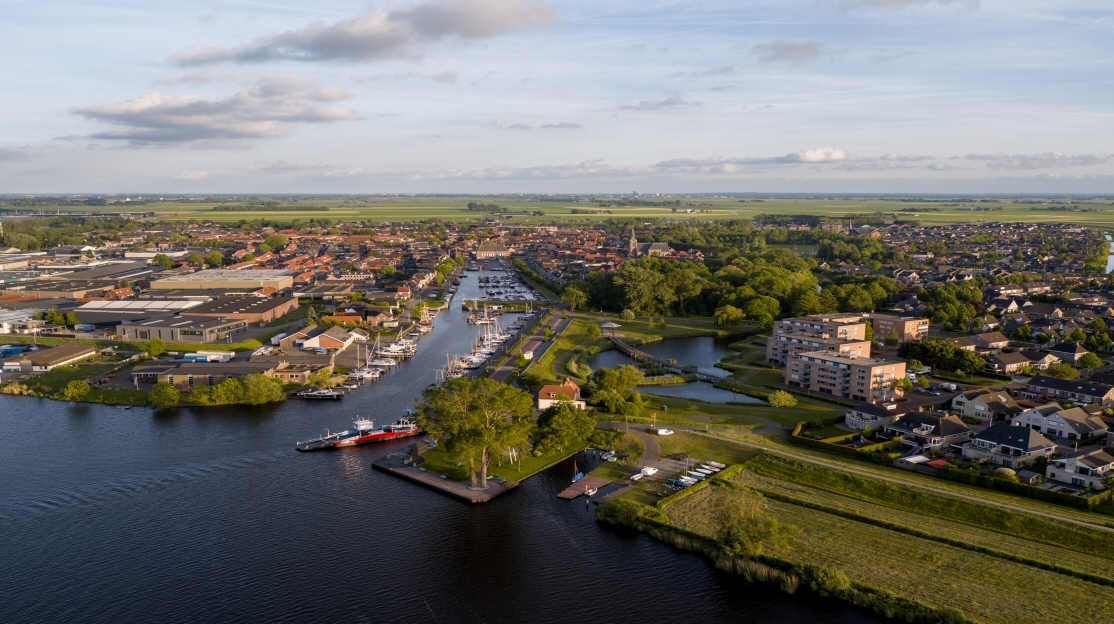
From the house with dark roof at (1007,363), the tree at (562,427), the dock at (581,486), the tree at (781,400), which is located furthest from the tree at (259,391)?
the house with dark roof at (1007,363)

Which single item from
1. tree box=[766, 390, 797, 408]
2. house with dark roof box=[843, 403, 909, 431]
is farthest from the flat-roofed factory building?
house with dark roof box=[843, 403, 909, 431]

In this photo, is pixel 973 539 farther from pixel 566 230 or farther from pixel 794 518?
pixel 566 230

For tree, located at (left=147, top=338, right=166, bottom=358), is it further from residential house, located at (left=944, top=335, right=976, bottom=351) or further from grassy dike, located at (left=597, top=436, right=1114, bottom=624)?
residential house, located at (left=944, top=335, right=976, bottom=351)

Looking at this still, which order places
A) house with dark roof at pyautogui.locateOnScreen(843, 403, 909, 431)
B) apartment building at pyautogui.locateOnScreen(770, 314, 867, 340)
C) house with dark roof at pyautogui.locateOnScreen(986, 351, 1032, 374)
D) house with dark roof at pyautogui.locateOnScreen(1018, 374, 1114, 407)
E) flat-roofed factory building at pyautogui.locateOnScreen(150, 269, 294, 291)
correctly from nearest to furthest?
house with dark roof at pyautogui.locateOnScreen(843, 403, 909, 431)
house with dark roof at pyautogui.locateOnScreen(1018, 374, 1114, 407)
house with dark roof at pyautogui.locateOnScreen(986, 351, 1032, 374)
apartment building at pyautogui.locateOnScreen(770, 314, 867, 340)
flat-roofed factory building at pyautogui.locateOnScreen(150, 269, 294, 291)

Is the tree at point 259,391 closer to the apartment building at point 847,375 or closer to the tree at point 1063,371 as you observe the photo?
the apartment building at point 847,375

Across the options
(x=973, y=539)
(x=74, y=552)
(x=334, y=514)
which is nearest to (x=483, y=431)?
(x=334, y=514)

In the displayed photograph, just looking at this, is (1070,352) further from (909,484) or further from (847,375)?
(909,484)

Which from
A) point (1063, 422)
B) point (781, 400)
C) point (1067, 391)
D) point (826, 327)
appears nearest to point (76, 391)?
point (781, 400)
